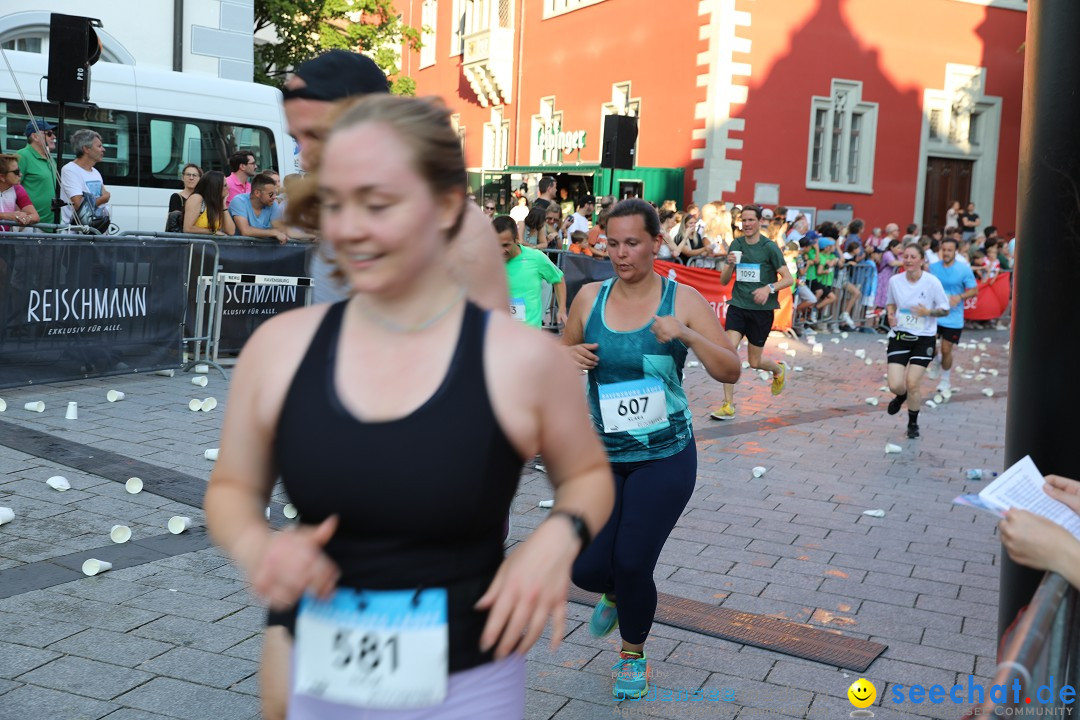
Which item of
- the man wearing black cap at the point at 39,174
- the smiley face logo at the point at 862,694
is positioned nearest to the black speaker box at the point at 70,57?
the man wearing black cap at the point at 39,174

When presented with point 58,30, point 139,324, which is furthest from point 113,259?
point 58,30

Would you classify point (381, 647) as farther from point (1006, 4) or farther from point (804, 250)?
point (1006, 4)

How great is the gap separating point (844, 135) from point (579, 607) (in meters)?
23.8

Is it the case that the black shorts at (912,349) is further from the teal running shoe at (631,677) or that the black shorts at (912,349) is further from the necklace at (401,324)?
the necklace at (401,324)

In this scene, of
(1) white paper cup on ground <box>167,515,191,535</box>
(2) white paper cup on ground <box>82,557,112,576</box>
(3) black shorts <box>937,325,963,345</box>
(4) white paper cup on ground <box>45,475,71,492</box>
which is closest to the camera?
(2) white paper cup on ground <box>82,557,112,576</box>

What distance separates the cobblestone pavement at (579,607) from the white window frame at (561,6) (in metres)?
22.0

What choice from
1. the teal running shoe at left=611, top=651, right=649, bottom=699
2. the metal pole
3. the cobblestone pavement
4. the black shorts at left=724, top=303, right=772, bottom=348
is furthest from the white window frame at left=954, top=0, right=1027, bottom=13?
the teal running shoe at left=611, top=651, right=649, bottom=699

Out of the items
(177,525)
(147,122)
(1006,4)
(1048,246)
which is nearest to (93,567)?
(177,525)

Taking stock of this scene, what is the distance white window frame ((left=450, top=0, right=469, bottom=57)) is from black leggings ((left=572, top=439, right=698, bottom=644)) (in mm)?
34985

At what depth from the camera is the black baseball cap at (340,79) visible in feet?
9.34

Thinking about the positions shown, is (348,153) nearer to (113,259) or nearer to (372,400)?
(372,400)

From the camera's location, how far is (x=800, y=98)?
85.7 ft

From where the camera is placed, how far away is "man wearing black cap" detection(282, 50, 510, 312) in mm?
2715

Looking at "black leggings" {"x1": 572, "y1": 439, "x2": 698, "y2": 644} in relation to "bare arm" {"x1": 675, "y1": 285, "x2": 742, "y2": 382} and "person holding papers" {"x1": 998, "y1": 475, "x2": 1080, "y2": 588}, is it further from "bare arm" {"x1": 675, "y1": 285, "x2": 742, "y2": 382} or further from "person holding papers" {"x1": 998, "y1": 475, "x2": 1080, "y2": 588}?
"person holding papers" {"x1": 998, "y1": 475, "x2": 1080, "y2": 588}
